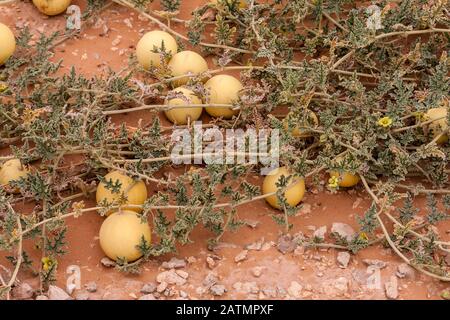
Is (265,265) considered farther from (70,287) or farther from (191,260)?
(70,287)

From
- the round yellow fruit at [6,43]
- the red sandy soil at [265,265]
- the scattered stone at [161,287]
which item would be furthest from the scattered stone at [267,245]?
the round yellow fruit at [6,43]

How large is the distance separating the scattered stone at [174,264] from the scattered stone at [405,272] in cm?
96

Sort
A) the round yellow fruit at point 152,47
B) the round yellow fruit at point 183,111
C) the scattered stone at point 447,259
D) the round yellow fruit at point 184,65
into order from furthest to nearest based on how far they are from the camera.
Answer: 1. the round yellow fruit at point 152,47
2. the round yellow fruit at point 184,65
3. the round yellow fruit at point 183,111
4. the scattered stone at point 447,259

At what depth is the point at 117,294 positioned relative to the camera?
3346 millimetres

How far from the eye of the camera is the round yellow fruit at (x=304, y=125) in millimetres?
3607

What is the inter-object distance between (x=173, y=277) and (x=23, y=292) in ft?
2.11

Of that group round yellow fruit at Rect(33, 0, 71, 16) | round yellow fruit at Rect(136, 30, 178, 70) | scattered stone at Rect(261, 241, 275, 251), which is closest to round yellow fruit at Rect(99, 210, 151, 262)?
scattered stone at Rect(261, 241, 275, 251)

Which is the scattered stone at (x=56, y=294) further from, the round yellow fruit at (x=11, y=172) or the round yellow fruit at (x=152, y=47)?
the round yellow fruit at (x=152, y=47)

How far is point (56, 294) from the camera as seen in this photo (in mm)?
3303

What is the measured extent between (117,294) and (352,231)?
1.13 m

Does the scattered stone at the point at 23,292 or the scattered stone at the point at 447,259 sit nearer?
the scattered stone at the point at 23,292

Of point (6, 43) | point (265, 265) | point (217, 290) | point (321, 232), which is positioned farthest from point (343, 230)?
point (6, 43)

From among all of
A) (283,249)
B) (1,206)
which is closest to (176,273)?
(283,249)

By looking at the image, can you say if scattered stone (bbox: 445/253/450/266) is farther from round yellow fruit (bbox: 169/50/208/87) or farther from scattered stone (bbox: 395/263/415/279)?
round yellow fruit (bbox: 169/50/208/87)
